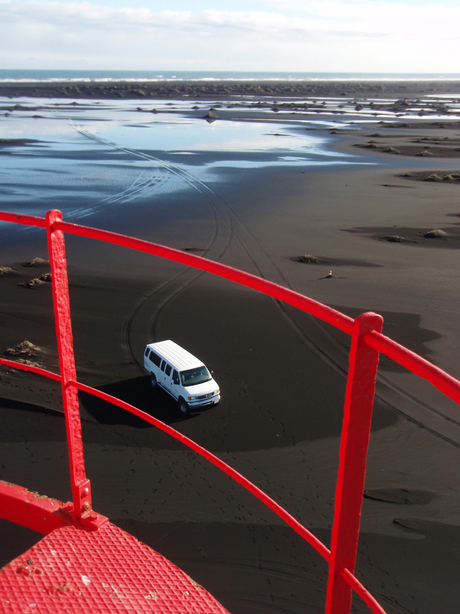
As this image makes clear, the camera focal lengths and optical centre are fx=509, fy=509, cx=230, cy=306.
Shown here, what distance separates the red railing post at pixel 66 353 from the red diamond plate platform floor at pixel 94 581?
0.25 metres

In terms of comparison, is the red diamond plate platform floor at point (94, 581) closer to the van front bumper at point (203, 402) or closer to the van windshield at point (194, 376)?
the van front bumper at point (203, 402)

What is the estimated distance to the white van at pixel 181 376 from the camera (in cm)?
1213

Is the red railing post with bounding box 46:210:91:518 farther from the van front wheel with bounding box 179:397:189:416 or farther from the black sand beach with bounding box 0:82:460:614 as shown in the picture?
the van front wheel with bounding box 179:397:189:416

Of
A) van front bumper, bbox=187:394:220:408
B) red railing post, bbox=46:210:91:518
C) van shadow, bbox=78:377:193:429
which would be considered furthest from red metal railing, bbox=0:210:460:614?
van shadow, bbox=78:377:193:429

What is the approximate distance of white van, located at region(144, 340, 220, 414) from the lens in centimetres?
1213

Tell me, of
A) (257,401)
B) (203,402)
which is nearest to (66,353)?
(203,402)

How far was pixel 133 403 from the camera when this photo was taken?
41.6 ft

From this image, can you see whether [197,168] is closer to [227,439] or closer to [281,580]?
[227,439]

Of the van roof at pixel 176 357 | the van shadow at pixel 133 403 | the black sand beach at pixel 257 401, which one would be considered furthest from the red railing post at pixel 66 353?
the van roof at pixel 176 357

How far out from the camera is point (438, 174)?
1558 inches

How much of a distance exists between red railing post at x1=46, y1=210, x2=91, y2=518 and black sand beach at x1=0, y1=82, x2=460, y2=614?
6004mm

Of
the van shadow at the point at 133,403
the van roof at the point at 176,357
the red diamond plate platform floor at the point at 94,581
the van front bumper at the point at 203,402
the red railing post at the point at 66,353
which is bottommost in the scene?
the van shadow at the point at 133,403

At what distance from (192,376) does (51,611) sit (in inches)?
388

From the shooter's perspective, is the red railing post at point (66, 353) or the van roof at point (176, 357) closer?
the red railing post at point (66, 353)
